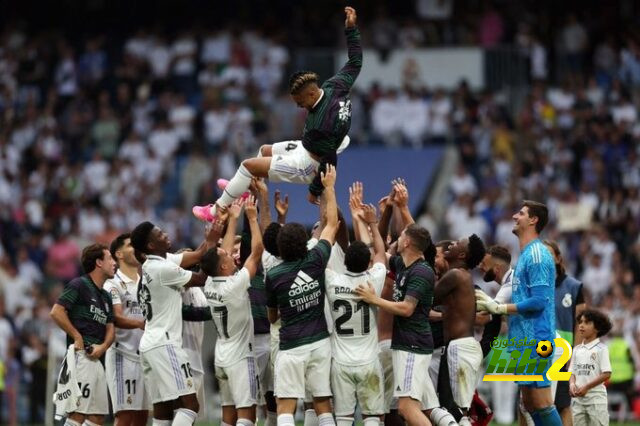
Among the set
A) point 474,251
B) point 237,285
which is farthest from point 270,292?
point 474,251

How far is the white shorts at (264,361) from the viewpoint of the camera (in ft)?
51.2

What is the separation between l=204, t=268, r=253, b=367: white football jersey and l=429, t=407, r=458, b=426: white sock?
76.8 inches

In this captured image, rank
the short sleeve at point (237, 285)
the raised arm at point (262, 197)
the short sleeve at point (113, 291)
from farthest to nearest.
Answer: 1. the short sleeve at point (113, 291)
2. the raised arm at point (262, 197)
3. the short sleeve at point (237, 285)

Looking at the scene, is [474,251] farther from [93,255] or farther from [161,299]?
[93,255]

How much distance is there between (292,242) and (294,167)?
1.00m

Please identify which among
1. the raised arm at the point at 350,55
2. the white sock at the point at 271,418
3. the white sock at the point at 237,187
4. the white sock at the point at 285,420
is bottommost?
the white sock at the point at 271,418

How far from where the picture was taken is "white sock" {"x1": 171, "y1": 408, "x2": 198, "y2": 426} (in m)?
14.8

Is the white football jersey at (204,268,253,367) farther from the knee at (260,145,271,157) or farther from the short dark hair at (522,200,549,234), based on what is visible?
the short dark hair at (522,200,549,234)

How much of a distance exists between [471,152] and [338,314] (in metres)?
14.9

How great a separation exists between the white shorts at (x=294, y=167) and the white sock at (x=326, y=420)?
2.33m

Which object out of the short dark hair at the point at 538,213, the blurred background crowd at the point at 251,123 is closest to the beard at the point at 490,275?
the short dark hair at the point at 538,213

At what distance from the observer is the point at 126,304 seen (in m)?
16.3

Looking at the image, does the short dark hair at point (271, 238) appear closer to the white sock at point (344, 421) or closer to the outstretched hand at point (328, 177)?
the outstretched hand at point (328, 177)

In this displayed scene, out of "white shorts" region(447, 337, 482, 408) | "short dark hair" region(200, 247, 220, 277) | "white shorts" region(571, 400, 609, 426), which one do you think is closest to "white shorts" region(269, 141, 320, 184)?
"short dark hair" region(200, 247, 220, 277)
